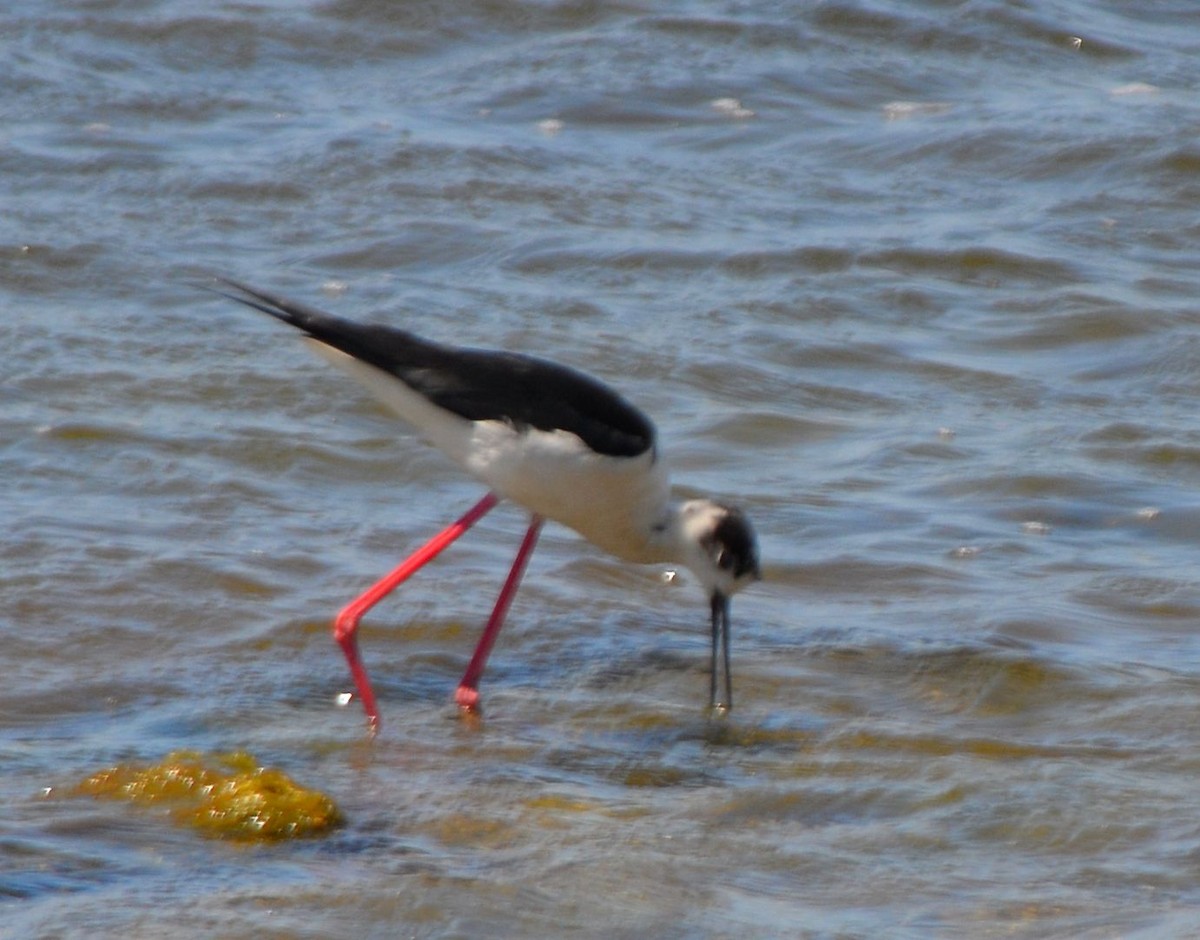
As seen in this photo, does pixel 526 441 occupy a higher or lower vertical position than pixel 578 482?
higher

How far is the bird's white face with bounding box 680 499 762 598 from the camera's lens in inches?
219

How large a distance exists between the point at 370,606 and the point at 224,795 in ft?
4.11

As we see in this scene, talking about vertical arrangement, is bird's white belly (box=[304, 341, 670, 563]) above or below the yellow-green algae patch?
above

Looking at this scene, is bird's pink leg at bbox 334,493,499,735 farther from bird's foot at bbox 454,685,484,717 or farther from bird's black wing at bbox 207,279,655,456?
bird's black wing at bbox 207,279,655,456

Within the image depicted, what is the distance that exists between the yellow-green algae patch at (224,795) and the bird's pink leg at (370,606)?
67 centimetres

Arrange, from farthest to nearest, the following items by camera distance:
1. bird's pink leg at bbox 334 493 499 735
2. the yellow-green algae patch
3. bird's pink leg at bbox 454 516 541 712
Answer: bird's pink leg at bbox 454 516 541 712
bird's pink leg at bbox 334 493 499 735
the yellow-green algae patch

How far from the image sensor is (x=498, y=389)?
17.9 feet

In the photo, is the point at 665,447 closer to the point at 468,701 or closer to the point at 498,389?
the point at 498,389

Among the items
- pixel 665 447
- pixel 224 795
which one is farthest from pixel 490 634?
pixel 665 447

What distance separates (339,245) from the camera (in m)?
8.97

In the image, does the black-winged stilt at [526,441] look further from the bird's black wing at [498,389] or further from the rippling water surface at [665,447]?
the rippling water surface at [665,447]

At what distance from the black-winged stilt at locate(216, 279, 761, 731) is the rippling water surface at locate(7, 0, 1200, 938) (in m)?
0.23

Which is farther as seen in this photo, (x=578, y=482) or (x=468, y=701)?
(x=578, y=482)

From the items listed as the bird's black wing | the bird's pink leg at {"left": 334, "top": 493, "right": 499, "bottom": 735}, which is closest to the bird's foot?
the bird's pink leg at {"left": 334, "top": 493, "right": 499, "bottom": 735}
